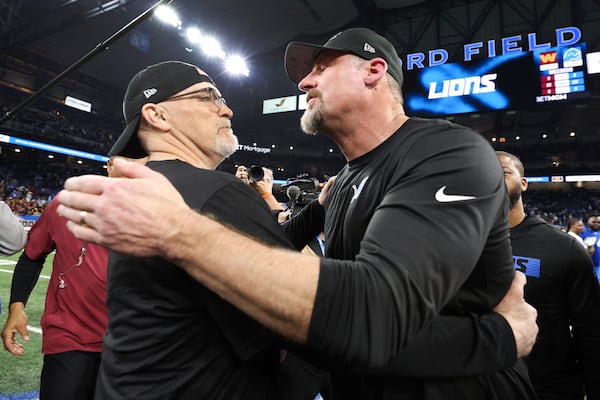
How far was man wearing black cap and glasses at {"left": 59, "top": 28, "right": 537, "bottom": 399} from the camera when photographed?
79 centimetres

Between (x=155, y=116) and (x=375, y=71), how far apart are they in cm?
99

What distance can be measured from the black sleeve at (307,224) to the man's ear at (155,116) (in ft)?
2.82

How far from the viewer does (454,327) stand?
1.11 metres

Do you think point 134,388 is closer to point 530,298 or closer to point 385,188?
point 385,188

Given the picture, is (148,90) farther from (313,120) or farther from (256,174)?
(256,174)

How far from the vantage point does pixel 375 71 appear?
1.61 m

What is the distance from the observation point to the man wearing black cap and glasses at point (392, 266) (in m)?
0.79

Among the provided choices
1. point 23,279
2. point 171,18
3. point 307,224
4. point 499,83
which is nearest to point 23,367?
point 23,279

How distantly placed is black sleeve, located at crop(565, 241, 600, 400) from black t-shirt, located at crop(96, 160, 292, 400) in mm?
2173

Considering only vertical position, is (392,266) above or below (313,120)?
below

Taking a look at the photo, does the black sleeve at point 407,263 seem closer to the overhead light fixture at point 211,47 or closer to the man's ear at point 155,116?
the man's ear at point 155,116

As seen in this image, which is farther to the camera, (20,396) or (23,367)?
(23,367)

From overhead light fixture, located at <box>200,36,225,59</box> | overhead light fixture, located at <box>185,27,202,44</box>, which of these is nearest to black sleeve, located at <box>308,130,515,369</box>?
overhead light fixture, located at <box>185,27,202,44</box>

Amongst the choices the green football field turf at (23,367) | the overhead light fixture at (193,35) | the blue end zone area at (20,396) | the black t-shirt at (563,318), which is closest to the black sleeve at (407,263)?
the black t-shirt at (563,318)
